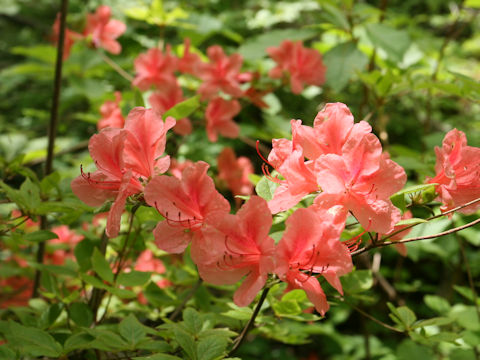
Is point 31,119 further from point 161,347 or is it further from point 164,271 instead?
point 161,347

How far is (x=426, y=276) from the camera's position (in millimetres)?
3076

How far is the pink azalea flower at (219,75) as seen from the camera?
4.41ft

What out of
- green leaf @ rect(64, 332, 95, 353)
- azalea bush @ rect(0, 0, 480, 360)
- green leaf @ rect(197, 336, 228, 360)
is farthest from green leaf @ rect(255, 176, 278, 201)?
green leaf @ rect(64, 332, 95, 353)

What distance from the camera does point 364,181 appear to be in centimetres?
64

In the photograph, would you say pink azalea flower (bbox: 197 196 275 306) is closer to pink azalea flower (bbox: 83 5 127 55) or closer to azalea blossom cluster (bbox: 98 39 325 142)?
azalea blossom cluster (bbox: 98 39 325 142)

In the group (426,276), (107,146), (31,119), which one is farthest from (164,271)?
(426,276)

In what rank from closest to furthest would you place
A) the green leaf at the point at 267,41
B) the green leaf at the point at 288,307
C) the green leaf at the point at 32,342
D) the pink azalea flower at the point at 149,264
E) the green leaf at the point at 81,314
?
the green leaf at the point at 32,342 < the green leaf at the point at 288,307 < the green leaf at the point at 81,314 < the pink azalea flower at the point at 149,264 < the green leaf at the point at 267,41

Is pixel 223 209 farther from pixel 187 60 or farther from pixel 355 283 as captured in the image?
pixel 187 60

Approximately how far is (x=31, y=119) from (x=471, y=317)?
235 cm

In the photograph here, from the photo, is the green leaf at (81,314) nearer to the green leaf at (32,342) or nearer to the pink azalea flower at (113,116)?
the green leaf at (32,342)

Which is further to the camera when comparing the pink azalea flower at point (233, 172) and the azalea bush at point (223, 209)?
the pink azalea flower at point (233, 172)

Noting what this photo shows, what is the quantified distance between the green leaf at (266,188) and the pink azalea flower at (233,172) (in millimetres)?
783

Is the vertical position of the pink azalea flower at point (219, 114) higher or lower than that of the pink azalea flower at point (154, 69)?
lower

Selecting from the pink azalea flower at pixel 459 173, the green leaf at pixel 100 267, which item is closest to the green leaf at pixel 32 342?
the green leaf at pixel 100 267
